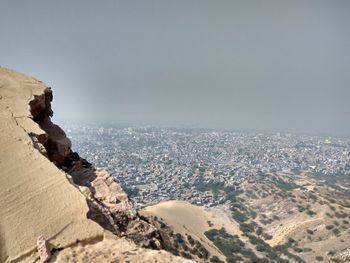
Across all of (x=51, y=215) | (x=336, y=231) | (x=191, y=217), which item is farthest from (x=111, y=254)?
(x=191, y=217)

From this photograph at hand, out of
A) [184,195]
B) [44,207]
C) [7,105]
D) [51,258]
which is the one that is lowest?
[184,195]

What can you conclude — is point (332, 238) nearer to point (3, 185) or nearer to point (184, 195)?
point (184, 195)

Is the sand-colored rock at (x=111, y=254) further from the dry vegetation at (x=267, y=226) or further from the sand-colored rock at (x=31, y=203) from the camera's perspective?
the dry vegetation at (x=267, y=226)

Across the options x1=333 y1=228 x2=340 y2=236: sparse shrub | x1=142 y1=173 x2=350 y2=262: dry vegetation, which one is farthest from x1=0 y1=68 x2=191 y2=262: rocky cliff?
x1=333 y1=228 x2=340 y2=236: sparse shrub

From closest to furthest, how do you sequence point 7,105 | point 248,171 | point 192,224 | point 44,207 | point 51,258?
point 51,258 → point 44,207 → point 7,105 → point 192,224 → point 248,171

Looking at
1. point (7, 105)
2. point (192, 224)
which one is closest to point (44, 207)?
point (7, 105)

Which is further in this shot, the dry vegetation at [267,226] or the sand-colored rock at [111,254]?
the dry vegetation at [267,226]

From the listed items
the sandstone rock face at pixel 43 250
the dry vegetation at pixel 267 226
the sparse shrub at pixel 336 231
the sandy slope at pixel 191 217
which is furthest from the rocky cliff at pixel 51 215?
the sparse shrub at pixel 336 231

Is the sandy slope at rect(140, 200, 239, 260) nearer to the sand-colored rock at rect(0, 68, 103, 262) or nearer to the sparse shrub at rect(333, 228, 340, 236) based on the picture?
the sparse shrub at rect(333, 228, 340, 236)
